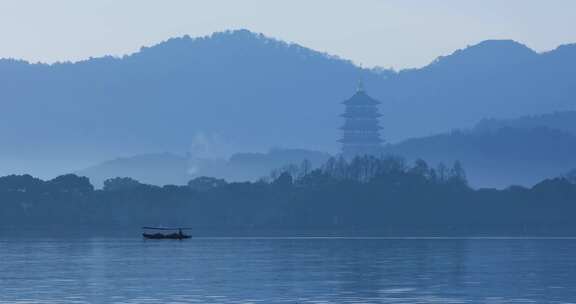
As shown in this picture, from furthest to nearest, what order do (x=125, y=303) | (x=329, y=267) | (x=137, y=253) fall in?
(x=137, y=253)
(x=329, y=267)
(x=125, y=303)

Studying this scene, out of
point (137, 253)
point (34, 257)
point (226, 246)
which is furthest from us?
point (226, 246)

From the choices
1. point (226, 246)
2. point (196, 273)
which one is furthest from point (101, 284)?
point (226, 246)

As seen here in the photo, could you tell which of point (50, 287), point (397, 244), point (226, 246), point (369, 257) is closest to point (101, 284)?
point (50, 287)

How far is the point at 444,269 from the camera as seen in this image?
314ft

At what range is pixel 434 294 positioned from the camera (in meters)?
73.7

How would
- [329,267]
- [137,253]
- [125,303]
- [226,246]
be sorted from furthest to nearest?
[226,246] < [137,253] < [329,267] < [125,303]

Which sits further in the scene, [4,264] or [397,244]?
[397,244]

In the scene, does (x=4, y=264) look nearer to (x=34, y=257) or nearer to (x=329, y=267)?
(x=34, y=257)

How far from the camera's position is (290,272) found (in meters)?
93.1

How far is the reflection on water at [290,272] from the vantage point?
240 feet

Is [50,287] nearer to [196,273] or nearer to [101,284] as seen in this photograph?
[101,284]

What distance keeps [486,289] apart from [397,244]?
64.0m

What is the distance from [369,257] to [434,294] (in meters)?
39.8

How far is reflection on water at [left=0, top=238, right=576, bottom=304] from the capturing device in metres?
73.2
